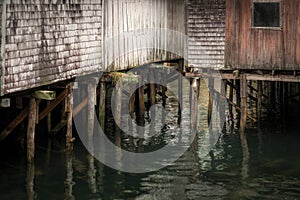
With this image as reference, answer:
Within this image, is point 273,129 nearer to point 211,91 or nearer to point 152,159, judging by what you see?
point 211,91

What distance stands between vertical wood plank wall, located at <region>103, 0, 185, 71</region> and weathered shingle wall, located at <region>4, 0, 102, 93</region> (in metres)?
0.59

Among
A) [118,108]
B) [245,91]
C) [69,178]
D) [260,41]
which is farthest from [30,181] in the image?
[260,41]

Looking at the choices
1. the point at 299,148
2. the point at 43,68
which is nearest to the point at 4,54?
the point at 43,68

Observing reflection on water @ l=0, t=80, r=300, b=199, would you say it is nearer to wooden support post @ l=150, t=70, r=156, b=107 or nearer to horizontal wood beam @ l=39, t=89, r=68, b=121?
horizontal wood beam @ l=39, t=89, r=68, b=121

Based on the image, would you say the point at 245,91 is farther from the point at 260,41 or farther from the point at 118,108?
the point at 118,108

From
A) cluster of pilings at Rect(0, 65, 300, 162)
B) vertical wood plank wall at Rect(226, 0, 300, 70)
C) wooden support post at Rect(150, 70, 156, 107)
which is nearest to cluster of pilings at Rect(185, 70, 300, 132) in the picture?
cluster of pilings at Rect(0, 65, 300, 162)

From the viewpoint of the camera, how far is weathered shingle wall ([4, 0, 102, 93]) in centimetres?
1386

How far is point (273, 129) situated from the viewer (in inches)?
824

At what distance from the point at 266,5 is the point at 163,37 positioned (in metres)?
3.78

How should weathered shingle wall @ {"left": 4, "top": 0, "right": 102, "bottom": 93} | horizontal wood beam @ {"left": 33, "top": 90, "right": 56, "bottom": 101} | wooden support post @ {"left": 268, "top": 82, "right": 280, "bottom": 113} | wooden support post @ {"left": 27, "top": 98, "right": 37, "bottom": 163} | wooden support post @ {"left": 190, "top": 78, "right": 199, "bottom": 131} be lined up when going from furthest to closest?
1. wooden support post @ {"left": 268, "top": 82, "right": 280, "bottom": 113}
2. wooden support post @ {"left": 190, "top": 78, "right": 199, "bottom": 131}
3. wooden support post @ {"left": 27, "top": 98, "right": 37, "bottom": 163}
4. horizontal wood beam @ {"left": 33, "top": 90, "right": 56, "bottom": 101}
5. weathered shingle wall @ {"left": 4, "top": 0, "right": 102, "bottom": 93}

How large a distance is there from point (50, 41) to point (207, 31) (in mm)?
6381

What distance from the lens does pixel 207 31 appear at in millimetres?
20172

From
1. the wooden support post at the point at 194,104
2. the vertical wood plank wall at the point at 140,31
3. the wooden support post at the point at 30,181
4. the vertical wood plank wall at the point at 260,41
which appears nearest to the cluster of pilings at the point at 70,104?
the wooden support post at the point at 30,181

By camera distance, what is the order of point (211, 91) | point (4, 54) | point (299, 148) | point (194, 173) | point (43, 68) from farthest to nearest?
point (211, 91), point (299, 148), point (194, 173), point (43, 68), point (4, 54)
